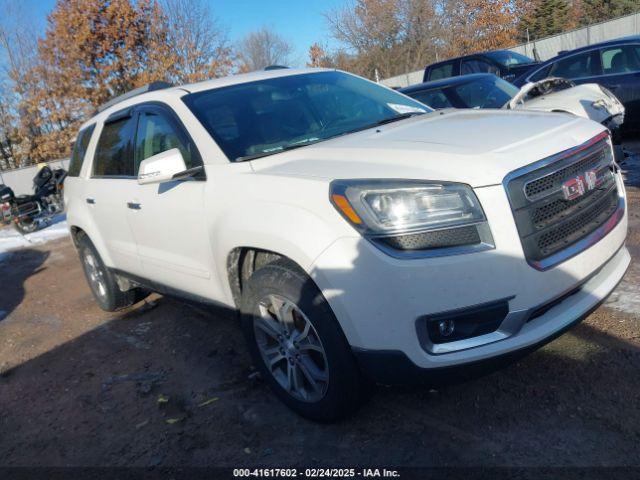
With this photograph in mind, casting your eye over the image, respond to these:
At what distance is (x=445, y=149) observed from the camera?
243cm

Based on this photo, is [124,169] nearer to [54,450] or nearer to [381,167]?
[54,450]

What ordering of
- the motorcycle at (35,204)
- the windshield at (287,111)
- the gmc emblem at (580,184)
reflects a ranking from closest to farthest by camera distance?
the gmc emblem at (580,184)
the windshield at (287,111)
the motorcycle at (35,204)

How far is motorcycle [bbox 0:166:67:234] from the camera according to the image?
36.7ft

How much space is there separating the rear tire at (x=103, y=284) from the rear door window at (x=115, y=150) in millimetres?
871

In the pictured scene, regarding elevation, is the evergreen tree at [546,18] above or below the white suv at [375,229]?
above

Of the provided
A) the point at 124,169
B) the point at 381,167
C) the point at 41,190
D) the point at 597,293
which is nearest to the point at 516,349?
the point at 597,293

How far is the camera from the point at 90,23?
21.2m

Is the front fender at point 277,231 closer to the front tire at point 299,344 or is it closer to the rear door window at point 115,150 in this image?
the front tire at point 299,344

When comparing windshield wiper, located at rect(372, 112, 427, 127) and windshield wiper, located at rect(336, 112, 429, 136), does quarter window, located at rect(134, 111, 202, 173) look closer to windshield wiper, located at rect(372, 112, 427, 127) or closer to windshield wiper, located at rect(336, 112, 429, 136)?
windshield wiper, located at rect(336, 112, 429, 136)

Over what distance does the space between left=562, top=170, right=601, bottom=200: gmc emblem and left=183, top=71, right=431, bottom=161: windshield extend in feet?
4.29

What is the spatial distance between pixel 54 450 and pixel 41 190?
1098 cm

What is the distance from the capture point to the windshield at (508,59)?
39.1 ft

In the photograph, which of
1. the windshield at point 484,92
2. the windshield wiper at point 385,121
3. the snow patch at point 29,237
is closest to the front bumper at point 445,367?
the windshield wiper at point 385,121

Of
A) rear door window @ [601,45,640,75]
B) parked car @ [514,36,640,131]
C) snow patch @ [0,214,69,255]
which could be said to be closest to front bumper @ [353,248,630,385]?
parked car @ [514,36,640,131]
